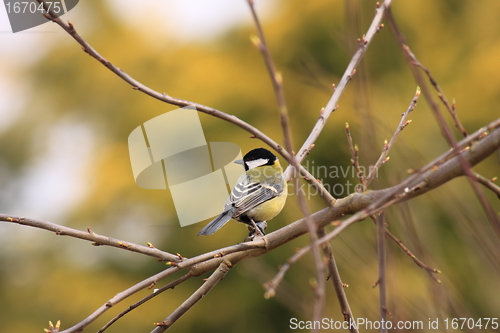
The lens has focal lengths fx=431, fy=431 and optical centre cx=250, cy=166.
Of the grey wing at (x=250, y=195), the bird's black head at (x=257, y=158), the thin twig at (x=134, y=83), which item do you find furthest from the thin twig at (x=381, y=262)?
the bird's black head at (x=257, y=158)

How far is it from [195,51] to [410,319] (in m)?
7.52

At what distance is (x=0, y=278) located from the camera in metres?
7.15

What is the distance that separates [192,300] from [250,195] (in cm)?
138

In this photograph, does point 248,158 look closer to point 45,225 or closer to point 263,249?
point 263,249

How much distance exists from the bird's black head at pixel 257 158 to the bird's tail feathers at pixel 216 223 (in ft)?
2.72

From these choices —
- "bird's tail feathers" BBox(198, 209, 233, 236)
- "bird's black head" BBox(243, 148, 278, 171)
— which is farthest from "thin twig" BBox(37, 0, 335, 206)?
"bird's black head" BBox(243, 148, 278, 171)

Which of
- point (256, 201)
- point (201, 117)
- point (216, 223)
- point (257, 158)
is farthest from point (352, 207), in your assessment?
point (201, 117)

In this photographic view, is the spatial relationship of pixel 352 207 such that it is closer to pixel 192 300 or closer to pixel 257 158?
pixel 192 300

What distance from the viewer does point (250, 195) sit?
117 inches

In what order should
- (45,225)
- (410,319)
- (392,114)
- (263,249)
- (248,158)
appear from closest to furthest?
(410,319) < (45,225) < (263,249) < (248,158) < (392,114)

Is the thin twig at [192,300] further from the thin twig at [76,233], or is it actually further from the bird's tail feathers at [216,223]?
the bird's tail feathers at [216,223]

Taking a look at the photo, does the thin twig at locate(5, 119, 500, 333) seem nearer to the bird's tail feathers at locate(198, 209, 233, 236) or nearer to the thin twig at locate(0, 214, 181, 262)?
the thin twig at locate(0, 214, 181, 262)

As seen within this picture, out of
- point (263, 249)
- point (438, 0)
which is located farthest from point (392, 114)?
point (263, 249)

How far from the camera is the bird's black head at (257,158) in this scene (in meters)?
3.53
